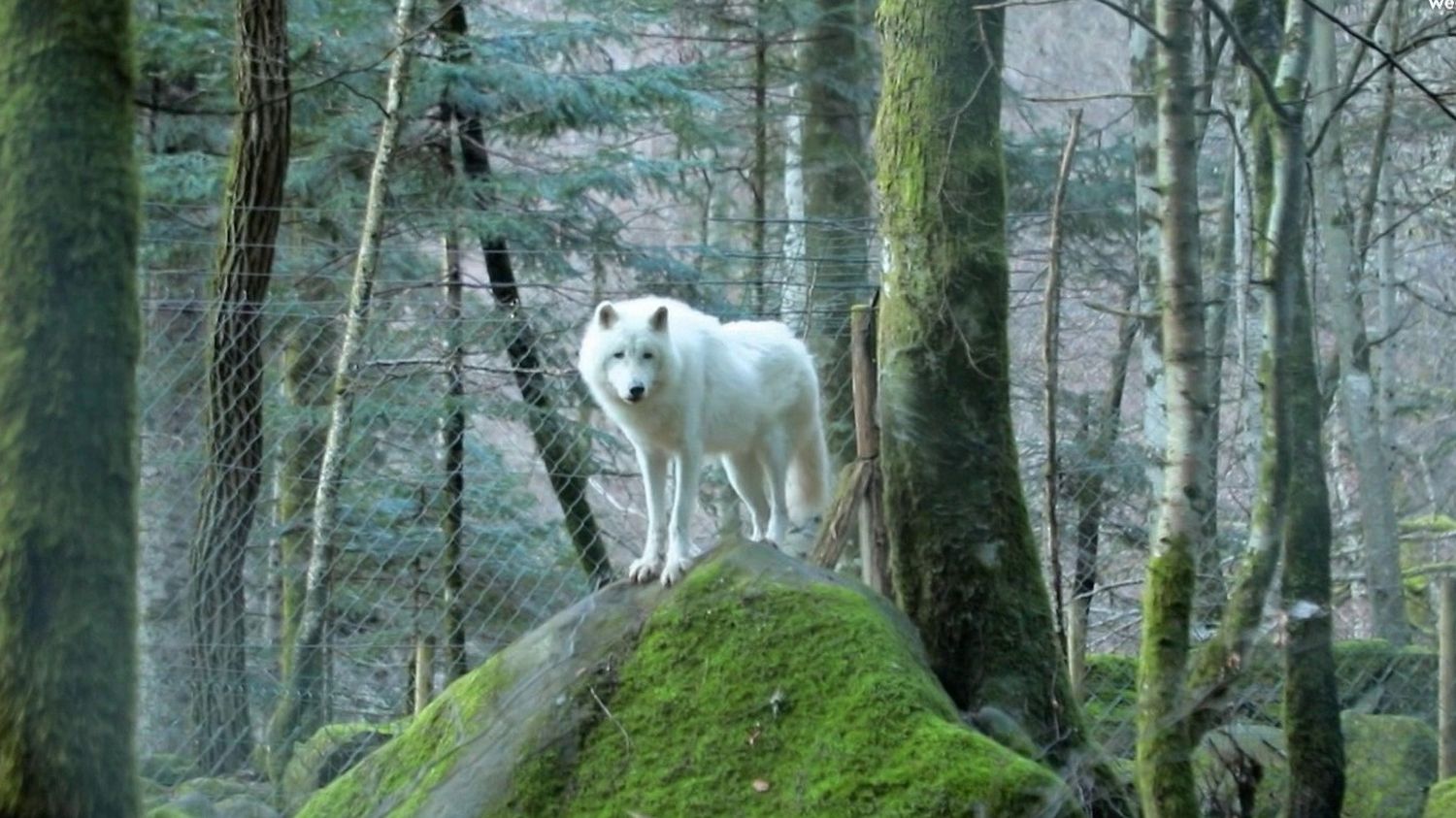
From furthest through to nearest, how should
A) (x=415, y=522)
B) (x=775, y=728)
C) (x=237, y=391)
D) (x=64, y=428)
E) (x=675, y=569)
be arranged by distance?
(x=415, y=522) < (x=237, y=391) < (x=675, y=569) < (x=775, y=728) < (x=64, y=428)

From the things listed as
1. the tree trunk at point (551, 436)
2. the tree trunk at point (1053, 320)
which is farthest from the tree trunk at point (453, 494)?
the tree trunk at point (1053, 320)

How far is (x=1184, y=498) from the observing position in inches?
179

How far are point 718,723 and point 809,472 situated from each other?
2.13 metres

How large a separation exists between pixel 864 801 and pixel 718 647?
2.38ft

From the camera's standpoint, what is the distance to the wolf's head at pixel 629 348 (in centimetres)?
586

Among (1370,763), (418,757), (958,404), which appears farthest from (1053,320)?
(1370,763)

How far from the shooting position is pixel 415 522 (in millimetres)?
8320

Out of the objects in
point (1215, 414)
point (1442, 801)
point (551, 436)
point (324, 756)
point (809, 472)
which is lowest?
point (324, 756)

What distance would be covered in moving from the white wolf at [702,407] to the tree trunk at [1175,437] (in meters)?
1.64

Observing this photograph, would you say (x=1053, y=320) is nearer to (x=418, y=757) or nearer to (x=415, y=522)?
(x=418, y=757)

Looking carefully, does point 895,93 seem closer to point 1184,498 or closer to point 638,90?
point 1184,498

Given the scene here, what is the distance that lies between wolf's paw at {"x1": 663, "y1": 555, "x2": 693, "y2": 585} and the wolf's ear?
1.11 meters

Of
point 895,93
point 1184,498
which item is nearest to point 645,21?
point 895,93

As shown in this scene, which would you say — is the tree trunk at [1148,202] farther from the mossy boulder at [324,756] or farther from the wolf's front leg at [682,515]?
the mossy boulder at [324,756]
